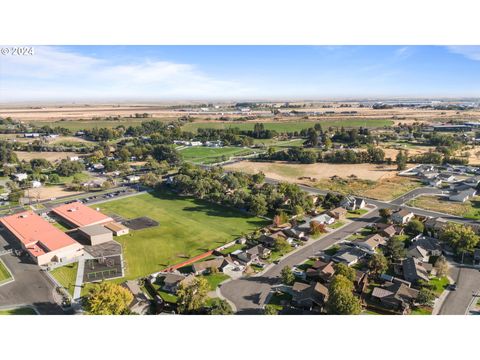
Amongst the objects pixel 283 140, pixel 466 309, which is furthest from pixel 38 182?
pixel 283 140

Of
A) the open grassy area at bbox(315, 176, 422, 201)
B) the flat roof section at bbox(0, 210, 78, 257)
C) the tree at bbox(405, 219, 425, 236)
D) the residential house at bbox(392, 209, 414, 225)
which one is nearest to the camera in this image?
the flat roof section at bbox(0, 210, 78, 257)

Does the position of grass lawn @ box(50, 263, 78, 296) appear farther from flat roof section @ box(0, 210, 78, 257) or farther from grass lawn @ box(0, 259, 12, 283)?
grass lawn @ box(0, 259, 12, 283)

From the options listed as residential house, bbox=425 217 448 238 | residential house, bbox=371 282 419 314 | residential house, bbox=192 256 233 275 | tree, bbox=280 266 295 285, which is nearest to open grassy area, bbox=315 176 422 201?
residential house, bbox=425 217 448 238

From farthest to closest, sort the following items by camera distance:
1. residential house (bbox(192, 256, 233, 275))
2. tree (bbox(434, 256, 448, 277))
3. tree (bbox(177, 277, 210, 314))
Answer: residential house (bbox(192, 256, 233, 275)), tree (bbox(434, 256, 448, 277)), tree (bbox(177, 277, 210, 314))

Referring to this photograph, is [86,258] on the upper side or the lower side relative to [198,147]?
lower

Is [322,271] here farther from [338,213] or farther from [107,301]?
[107,301]

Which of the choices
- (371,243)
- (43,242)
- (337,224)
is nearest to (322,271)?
(371,243)

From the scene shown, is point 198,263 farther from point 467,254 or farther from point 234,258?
point 467,254
